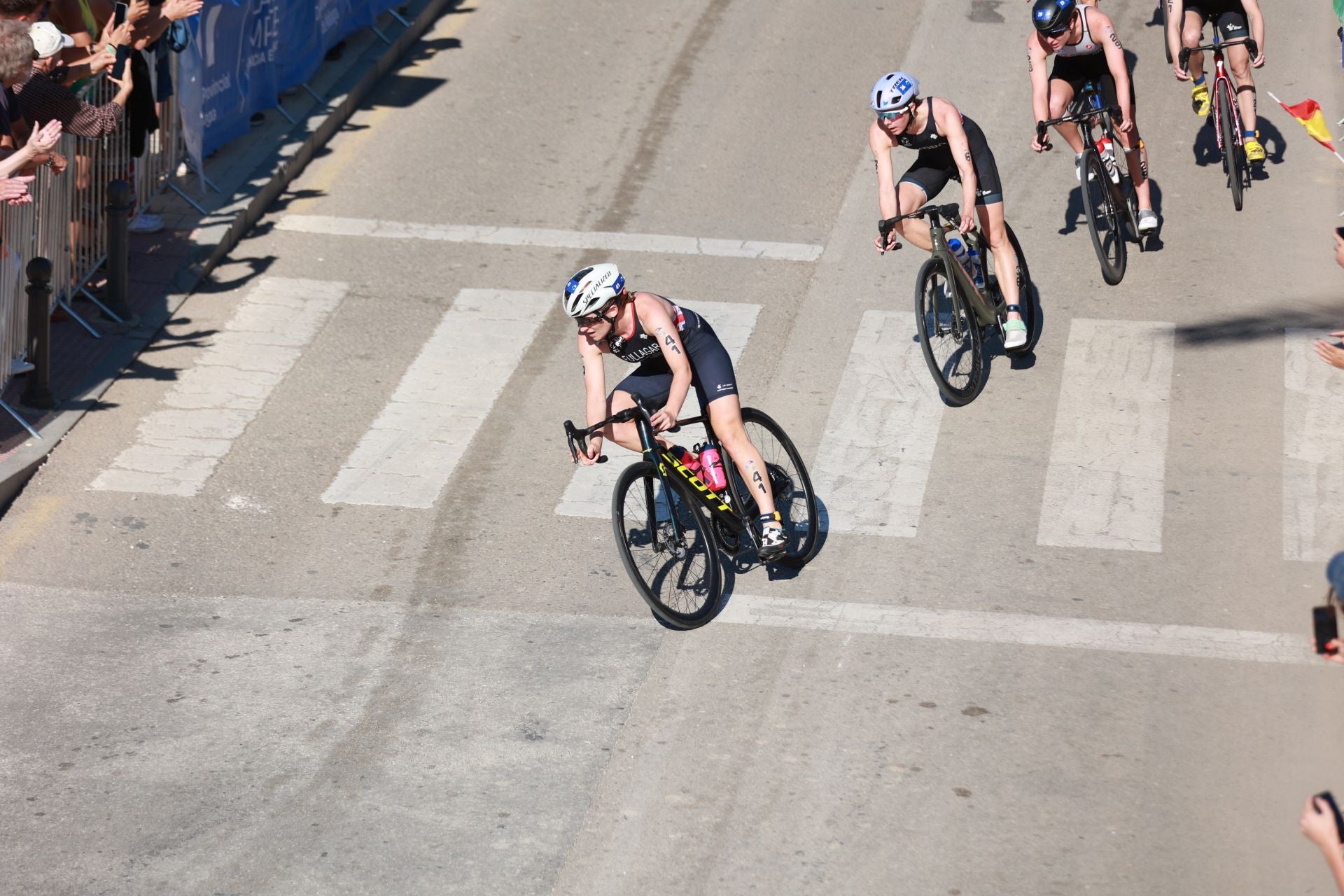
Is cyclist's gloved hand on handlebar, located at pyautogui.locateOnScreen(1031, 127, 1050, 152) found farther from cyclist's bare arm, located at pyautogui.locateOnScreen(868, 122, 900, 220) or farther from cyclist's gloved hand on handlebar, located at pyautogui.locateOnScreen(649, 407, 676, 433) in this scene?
cyclist's gloved hand on handlebar, located at pyautogui.locateOnScreen(649, 407, 676, 433)

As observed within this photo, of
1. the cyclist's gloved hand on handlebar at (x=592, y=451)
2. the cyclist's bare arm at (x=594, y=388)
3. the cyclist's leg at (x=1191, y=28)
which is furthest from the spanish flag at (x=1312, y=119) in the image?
the cyclist's gloved hand on handlebar at (x=592, y=451)

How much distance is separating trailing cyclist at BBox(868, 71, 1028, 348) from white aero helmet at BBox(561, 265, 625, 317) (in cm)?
250

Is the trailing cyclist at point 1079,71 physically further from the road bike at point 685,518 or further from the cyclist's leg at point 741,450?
the cyclist's leg at point 741,450

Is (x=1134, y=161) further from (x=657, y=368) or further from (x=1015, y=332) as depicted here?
(x=657, y=368)

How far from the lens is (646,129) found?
15.1 metres

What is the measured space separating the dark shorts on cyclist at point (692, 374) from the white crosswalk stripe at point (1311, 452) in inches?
128

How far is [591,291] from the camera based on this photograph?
8055 mm

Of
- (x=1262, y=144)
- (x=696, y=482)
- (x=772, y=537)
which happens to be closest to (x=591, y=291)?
(x=696, y=482)

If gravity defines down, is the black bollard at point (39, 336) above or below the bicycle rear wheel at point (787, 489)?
above

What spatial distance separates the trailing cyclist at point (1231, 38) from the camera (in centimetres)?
1264

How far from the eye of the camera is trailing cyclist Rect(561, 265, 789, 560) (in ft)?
26.8

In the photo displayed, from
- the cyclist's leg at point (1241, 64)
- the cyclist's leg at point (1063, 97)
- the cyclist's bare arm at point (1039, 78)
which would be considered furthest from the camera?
the cyclist's leg at point (1241, 64)

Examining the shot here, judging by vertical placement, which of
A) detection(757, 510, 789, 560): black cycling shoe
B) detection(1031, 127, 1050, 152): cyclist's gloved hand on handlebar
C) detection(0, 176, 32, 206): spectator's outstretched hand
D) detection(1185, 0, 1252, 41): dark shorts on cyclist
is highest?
detection(0, 176, 32, 206): spectator's outstretched hand

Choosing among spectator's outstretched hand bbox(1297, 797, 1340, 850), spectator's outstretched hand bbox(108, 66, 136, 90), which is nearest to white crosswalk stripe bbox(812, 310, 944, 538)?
spectator's outstretched hand bbox(1297, 797, 1340, 850)
